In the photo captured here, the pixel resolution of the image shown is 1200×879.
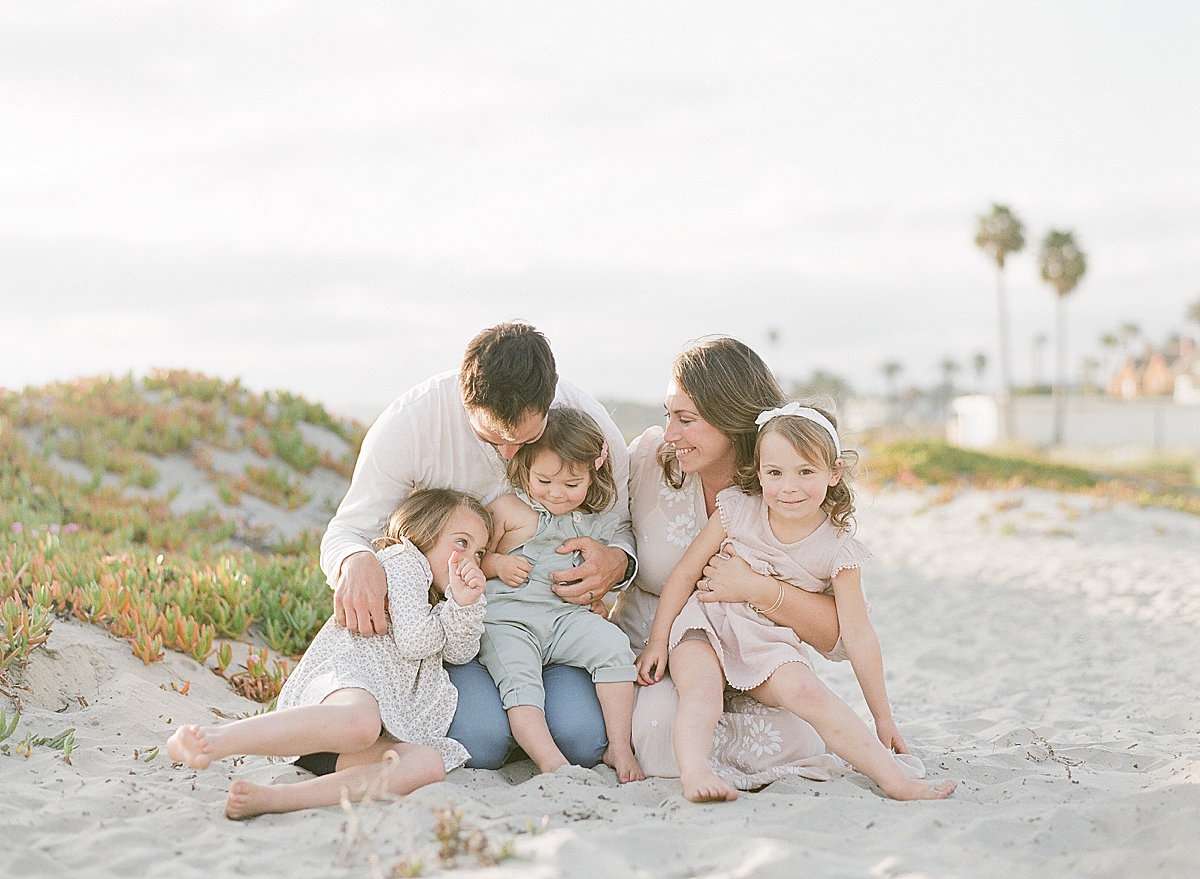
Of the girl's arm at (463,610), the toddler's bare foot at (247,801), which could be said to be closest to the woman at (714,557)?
the girl's arm at (463,610)

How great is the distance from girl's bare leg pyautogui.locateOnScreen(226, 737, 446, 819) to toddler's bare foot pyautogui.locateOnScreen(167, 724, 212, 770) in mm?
186

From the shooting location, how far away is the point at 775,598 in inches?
161

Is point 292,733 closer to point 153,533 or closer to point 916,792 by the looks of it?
point 916,792

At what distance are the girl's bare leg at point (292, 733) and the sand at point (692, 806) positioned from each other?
23 cm

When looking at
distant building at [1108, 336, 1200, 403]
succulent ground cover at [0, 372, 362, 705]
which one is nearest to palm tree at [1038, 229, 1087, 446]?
distant building at [1108, 336, 1200, 403]

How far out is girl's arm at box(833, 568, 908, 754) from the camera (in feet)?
13.1

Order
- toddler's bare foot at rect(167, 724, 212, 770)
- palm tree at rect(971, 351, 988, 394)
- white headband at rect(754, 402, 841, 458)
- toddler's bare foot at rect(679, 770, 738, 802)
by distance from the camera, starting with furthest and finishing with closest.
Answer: palm tree at rect(971, 351, 988, 394)
white headband at rect(754, 402, 841, 458)
toddler's bare foot at rect(679, 770, 738, 802)
toddler's bare foot at rect(167, 724, 212, 770)

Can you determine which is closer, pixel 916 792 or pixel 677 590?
pixel 916 792

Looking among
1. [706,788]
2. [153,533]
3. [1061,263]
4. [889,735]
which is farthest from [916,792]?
[1061,263]

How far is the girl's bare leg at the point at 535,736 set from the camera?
386cm

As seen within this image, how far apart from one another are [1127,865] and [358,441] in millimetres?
9797

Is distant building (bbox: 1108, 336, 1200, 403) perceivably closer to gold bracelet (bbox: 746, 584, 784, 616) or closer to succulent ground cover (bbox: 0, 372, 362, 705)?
succulent ground cover (bbox: 0, 372, 362, 705)

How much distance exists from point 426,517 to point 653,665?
1114mm

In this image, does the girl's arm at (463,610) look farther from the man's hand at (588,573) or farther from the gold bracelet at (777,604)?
the gold bracelet at (777,604)
